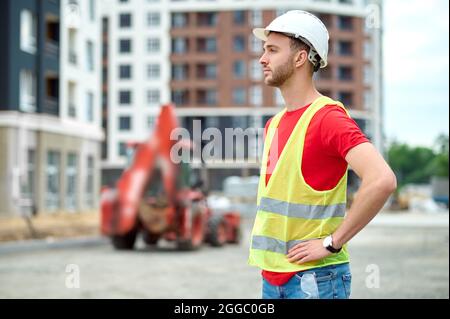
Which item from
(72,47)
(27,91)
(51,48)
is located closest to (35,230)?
(27,91)

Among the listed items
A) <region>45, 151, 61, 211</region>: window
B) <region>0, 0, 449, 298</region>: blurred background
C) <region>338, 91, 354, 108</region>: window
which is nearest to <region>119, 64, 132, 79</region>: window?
<region>0, 0, 449, 298</region>: blurred background

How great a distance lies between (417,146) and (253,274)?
105294mm

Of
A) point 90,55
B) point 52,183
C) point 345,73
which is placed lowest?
point 52,183

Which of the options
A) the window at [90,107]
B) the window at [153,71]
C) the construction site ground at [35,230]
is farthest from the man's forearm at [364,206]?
the window at [153,71]

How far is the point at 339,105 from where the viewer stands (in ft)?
8.80

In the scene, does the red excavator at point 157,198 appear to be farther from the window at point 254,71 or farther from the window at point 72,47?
the window at point 254,71

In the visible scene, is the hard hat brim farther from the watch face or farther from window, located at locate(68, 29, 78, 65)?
window, located at locate(68, 29, 78, 65)

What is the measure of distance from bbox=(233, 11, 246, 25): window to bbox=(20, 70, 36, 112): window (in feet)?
153

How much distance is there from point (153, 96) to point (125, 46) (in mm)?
5220

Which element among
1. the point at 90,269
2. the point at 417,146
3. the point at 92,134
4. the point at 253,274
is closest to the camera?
the point at 253,274

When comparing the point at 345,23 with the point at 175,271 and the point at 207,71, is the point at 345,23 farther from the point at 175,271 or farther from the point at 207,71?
the point at 175,271

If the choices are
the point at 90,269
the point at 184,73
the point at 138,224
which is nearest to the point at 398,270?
the point at 90,269

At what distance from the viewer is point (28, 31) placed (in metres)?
32.9

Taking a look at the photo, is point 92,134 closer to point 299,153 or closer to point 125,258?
point 125,258
